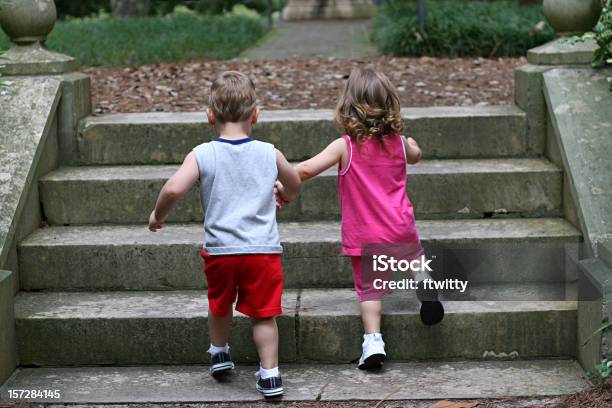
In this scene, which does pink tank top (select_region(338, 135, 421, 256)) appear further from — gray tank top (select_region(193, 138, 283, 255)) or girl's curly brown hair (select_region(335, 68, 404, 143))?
gray tank top (select_region(193, 138, 283, 255))

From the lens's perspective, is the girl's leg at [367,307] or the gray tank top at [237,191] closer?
the gray tank top at [237,191]

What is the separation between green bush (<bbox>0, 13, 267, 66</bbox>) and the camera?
961 centimetres

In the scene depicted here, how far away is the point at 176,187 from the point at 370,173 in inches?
37.4

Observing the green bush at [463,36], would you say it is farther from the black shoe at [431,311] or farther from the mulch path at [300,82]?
the black shoe at [431,311]

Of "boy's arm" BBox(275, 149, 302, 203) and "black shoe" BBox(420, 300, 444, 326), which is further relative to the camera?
"black shoe" BBox(420, 300, 444, 326)

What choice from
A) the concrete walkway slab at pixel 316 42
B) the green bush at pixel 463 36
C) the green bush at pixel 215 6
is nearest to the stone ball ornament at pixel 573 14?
the green bush at pixel 463 36

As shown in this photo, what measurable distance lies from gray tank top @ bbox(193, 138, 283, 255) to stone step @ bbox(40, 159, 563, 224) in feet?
4.06

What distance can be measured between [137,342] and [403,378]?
1.24m

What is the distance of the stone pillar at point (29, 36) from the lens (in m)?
5.49

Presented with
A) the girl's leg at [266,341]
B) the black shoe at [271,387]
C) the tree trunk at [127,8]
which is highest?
the tree trunk at [127,8]

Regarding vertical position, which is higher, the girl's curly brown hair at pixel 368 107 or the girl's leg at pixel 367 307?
the girl's curly brown hair at pixel 368 107

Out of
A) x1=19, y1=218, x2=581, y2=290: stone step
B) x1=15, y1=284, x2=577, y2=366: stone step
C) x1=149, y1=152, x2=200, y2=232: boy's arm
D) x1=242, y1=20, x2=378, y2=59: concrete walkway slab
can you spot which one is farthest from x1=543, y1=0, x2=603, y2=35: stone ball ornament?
x1=242, y1=20, x2=378, y2=59: concrete walkway slab

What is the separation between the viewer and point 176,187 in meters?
3.81

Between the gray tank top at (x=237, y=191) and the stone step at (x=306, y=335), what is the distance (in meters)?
0.60
